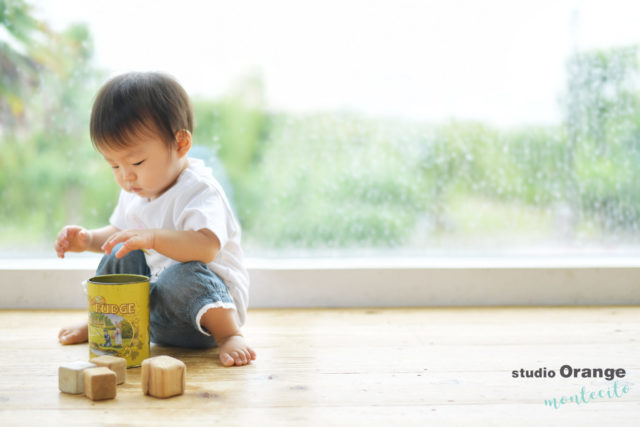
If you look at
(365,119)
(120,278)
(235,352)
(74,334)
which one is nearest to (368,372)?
(235,352)

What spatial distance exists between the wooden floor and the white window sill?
68mm

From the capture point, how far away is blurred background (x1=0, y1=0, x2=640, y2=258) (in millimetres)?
1598

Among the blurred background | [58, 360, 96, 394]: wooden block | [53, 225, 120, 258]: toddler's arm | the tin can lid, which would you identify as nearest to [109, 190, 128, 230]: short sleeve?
[53, 225, 120, 258]: toddler's arm

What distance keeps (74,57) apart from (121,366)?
934 millimetres

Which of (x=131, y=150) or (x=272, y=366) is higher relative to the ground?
(x=131, y=150)

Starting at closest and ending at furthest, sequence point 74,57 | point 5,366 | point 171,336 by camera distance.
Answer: point 5,366
point 171,336
point 74,57

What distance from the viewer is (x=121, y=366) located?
0.96 metres

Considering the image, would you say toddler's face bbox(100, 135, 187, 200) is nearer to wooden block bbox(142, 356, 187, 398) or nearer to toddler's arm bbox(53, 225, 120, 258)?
toddler's arm bbox(53, 225, 120, 258)

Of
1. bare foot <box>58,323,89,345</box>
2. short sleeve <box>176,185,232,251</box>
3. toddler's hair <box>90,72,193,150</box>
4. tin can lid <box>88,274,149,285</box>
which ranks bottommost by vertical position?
bare foot <box>58,323,89,345</box>

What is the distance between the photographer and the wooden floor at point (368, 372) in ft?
2.76

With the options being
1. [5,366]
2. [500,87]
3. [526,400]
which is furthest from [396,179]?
[5,366]

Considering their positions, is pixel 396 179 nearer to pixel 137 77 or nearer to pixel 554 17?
pixel 554 17

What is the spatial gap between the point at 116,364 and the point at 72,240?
0.37m

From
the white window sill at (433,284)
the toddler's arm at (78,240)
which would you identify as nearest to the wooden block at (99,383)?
the toddler's arm at (78,240)
